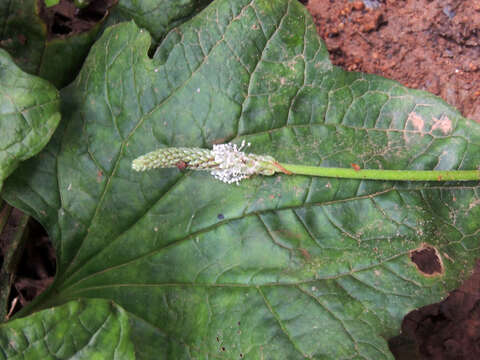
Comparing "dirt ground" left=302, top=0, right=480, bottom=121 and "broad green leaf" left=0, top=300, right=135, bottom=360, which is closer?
"broad green leaf" left=0, top=300, right=135, bottom=360

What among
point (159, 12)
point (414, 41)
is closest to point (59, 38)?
point (159, 12)

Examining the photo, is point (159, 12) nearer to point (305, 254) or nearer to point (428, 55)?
point (305, 254)

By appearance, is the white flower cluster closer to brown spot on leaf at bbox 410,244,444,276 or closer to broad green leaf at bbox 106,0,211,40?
broad green leaf at bbox 106,0,211,40

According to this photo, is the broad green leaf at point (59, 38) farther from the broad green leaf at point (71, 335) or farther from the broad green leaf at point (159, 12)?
the broad green leaf at point (71, 335)

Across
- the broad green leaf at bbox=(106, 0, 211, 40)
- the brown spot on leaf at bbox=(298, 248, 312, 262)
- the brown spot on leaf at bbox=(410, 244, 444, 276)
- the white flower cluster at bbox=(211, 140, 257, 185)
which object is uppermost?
the broad green leaf at bbox=(106, 0, 211, 40)

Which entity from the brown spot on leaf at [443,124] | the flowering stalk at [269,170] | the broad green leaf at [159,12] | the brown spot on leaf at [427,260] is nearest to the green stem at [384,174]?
the flowering stalk at [269,170]

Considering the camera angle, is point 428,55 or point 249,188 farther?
point 428,55

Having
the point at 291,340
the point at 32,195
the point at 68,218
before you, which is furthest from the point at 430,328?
the point at 32,195

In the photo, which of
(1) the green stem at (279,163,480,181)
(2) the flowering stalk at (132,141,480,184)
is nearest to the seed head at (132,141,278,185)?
(2) the flowering stalk at (132,141,480,184)
